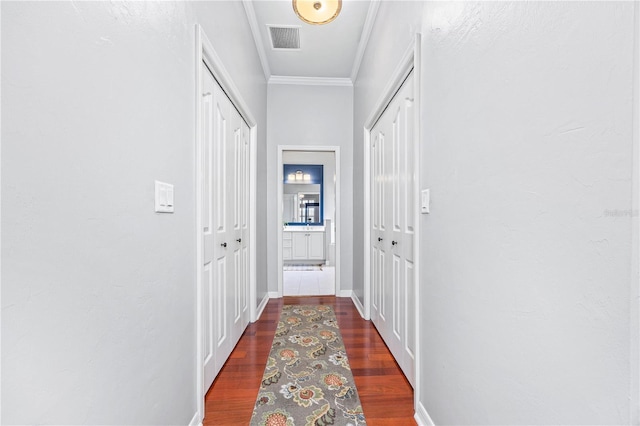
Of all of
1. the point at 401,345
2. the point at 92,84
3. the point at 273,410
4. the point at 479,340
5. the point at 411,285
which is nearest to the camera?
the point at 92,84

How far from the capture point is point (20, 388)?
563mm

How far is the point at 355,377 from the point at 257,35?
Result: 304 cm

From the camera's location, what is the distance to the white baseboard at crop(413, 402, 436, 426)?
4.55ft

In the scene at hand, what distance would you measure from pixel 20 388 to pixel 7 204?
14.1 inches

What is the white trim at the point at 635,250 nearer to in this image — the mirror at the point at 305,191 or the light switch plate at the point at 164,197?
the light switch plate at the point at 164,197

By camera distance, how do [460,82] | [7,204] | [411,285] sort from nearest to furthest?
1. [7,204]
2. [460,82]
3. [411,285]

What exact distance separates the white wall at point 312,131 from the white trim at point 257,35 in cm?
33

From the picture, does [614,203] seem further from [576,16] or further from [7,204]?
[7,204]

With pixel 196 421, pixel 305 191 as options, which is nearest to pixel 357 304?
pixel 196 421

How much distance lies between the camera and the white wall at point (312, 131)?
3.72 meters

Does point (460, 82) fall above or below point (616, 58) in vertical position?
above

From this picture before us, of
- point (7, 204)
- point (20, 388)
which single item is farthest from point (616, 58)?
point (20, 388)

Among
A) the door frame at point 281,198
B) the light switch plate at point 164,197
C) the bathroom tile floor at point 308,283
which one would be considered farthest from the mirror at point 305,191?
the light switch plate at point 164,197

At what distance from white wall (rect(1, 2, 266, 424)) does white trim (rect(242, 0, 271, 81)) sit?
1385mm
